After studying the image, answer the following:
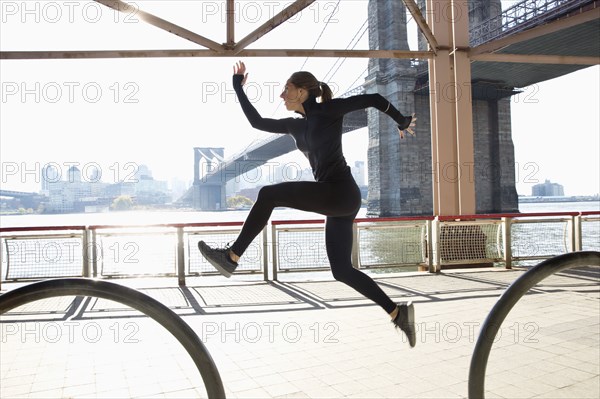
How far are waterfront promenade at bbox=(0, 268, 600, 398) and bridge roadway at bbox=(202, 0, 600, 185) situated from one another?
68.0 feet

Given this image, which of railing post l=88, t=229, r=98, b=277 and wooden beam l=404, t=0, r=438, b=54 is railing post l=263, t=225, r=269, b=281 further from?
wooden beam l=404, t=0, r=438, b=54

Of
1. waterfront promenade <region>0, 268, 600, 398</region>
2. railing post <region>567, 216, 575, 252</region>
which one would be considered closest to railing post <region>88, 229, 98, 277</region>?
waterfront promenade <region>0, 268, 600, 398</region>

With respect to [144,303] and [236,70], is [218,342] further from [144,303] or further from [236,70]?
[144,303]

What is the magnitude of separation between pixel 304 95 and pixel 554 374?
2416 millimetres

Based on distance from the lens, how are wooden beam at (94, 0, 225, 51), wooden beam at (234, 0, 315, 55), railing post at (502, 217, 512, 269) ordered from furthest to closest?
1. railing post at (502, 217, 512, 269)
2. wooden beam at (234, 0, 315, 55)
3. wooden beam at (94, 0, 225, 51)

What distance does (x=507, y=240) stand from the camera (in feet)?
27.6

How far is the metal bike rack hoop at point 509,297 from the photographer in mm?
1551

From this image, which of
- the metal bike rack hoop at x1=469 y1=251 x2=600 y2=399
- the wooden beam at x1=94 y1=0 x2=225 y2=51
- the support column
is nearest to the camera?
the metal bike rack hoop at x1=469 y1=251 x2=600 y2=399

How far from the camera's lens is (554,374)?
Result: 309 cm

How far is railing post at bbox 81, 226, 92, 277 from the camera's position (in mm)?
7227

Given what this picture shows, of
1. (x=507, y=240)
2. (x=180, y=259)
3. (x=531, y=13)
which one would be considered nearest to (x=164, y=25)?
(x=180, y=259)

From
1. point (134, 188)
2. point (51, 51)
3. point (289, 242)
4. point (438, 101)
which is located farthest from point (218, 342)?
point (134, 188)

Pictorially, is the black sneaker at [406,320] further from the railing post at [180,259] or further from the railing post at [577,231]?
the railing post at [577,231]

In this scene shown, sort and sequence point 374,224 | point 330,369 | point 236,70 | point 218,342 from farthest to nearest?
point 374,224 → point 218,342 → point 330,369 → point 236,70
